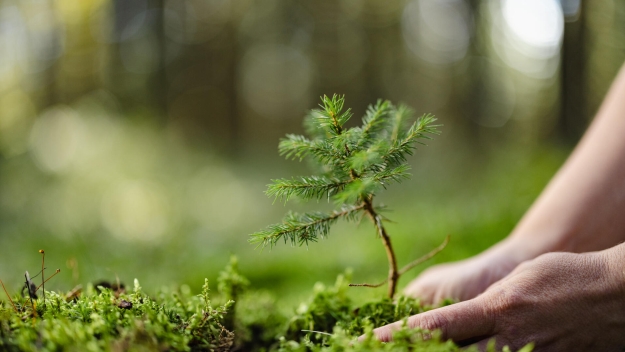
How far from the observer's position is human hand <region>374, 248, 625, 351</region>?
1.34m

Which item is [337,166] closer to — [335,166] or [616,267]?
[335,166]

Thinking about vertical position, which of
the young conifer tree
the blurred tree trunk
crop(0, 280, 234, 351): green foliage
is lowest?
crop(0, 280, 234, 351): green foliage

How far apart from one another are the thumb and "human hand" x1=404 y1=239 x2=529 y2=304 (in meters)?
0.80

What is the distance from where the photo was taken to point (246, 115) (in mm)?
20938

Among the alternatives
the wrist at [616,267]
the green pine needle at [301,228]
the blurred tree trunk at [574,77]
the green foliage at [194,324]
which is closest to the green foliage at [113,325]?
the green foliage at [194,324]

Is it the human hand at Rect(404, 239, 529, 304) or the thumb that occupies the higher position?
the human hand at Rect(404, 239, 529, 304)

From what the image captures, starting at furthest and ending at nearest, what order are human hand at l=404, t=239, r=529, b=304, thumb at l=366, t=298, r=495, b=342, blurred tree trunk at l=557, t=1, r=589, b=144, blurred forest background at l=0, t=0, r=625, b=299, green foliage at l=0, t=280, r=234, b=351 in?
blurred tree trunk at l=557, t=1, r=589, b=144 < blurred forest background at l=0, t=0, r=625, b=299 < human hand at l=404, t=239, r=529, b=304 < thumb at l=366, t=298, r=495, b=342 < green foliage at l=0, t=280, r=234, b=351

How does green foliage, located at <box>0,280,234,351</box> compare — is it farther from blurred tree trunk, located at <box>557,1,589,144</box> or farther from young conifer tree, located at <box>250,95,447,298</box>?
blurred tree trunk, located at <box>557,1,589,144</box>

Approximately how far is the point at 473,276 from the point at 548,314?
2.75ft

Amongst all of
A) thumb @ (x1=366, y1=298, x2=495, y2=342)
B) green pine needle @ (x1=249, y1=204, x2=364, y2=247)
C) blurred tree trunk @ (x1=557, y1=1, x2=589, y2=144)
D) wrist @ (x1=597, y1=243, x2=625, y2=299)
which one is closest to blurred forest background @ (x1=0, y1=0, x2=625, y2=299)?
blurred tree trunk @ (x1=557, y1=1, x2=589, y2=144)

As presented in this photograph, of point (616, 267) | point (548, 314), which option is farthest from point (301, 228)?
point (616, 267)

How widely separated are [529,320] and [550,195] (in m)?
1.30

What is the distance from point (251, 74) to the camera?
21297 millimetres

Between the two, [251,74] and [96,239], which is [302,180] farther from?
[251,74]
